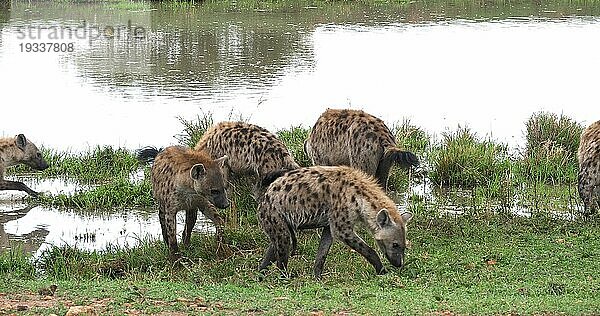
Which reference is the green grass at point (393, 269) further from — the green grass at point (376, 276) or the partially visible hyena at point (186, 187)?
the partially visible hyena at point (186, 187)

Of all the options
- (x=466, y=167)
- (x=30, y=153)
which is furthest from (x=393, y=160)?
(x=30, y=153)

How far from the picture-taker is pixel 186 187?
688cm

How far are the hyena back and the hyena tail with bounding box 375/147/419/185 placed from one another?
2.07ft

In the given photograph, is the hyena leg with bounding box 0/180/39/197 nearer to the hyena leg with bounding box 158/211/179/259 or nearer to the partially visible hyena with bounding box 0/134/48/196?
the partially visible hyena with bounding box 0/134/48/196

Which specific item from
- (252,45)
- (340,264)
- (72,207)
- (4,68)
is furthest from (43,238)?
(252,45)

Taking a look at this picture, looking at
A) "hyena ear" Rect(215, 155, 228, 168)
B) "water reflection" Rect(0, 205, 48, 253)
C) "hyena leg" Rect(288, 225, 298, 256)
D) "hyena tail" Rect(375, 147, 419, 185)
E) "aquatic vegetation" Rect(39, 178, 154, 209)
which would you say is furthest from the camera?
"aquatic vegetation" Rect(39, 178, 154, 209)

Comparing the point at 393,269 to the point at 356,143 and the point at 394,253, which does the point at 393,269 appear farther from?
the point at 356,143

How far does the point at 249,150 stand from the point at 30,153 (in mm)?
2510

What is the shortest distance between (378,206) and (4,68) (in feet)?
34.2

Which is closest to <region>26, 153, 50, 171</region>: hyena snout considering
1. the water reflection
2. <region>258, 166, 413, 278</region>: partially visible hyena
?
the water reflection

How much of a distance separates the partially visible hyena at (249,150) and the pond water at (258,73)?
78 centimetres

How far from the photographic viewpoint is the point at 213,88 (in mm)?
13297

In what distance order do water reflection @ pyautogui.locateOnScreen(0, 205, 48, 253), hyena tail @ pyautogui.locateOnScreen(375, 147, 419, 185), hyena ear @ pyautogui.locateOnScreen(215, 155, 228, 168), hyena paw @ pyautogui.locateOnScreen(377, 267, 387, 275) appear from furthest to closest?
water reflection @ pyautogui.locateOnScreen(0, 205, 48, 253) < hyena tail @ pyautogui.locateOnScreen(375, 147, 419, 185) < hyena ear @ pyautogui.locateOnScreen(215, 155, 228, 168) < hyena paw @ pyautogui.locateOnScreen(377, 267, 387, 275)

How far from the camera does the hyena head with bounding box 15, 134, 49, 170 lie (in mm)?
8922
